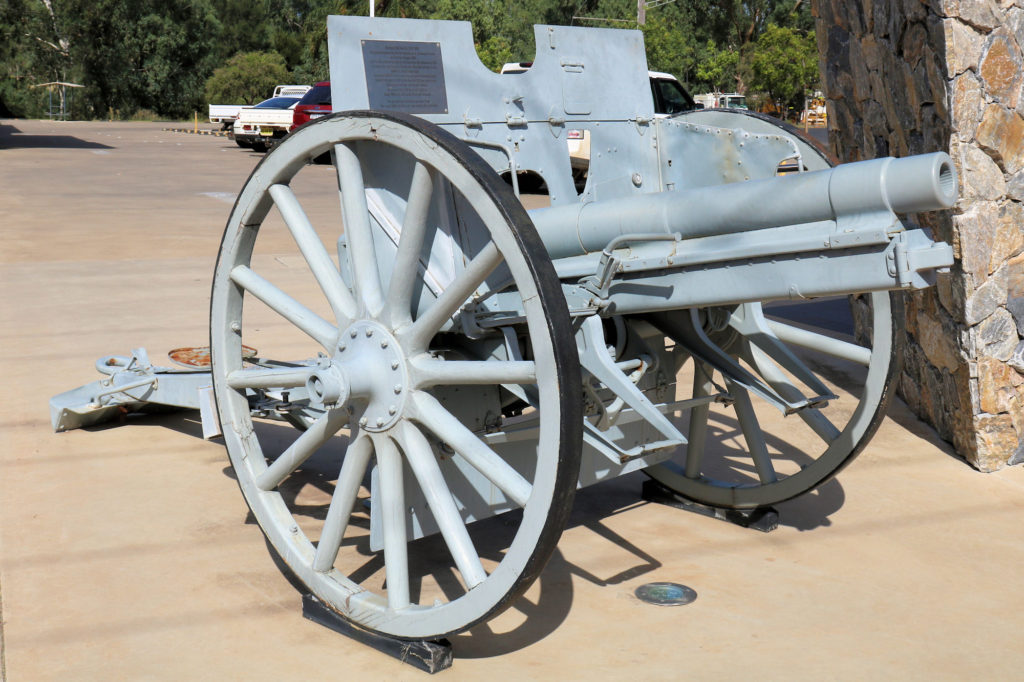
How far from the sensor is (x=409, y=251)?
10.3ft

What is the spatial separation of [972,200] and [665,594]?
7.92 feet

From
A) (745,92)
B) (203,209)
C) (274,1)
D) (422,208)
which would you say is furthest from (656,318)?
(274,1)

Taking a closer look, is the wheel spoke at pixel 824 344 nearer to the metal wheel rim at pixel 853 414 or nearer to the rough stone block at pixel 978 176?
the metal wheel rim at pixel 853 414

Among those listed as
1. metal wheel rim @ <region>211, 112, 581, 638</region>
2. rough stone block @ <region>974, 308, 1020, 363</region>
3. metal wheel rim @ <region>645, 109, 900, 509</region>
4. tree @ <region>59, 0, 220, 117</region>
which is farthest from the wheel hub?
tree @ <region>59, 0, 220, 117</region>

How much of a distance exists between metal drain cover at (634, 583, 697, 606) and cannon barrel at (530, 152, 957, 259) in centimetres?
117

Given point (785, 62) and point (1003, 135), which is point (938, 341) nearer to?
point (1003, 135)

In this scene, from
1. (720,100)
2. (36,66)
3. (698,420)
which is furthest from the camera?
(36,66)

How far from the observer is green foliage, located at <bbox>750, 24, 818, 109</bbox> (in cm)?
3161

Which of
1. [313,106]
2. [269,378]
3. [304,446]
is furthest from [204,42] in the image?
[304,446]

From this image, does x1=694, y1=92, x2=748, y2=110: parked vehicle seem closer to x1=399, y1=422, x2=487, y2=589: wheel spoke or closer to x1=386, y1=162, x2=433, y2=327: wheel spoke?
x1=386, y1=162, x2=433, y2=327: wheel spoke

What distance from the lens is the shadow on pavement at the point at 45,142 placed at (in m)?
24.9

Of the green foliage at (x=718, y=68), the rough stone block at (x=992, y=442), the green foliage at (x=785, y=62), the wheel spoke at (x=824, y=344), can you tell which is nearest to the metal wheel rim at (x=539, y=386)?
the wheel spoke at (x=824, y=344)

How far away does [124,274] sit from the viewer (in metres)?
9.45

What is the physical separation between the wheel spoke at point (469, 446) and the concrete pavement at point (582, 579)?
0.65 metres
